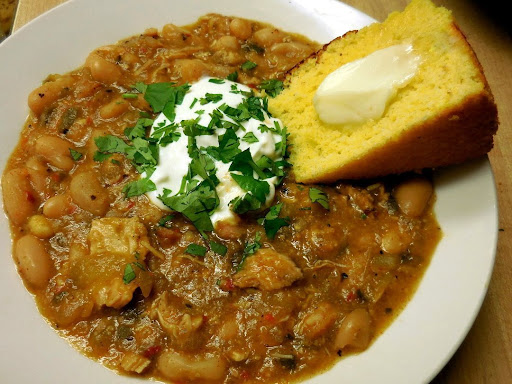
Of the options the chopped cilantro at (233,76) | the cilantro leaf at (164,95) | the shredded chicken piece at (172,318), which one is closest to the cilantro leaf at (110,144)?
the cilantro leaf at (164,95)

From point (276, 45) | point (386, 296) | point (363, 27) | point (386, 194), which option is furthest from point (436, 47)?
point (386, 296)

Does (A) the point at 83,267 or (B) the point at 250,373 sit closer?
(B) the point at 250,373

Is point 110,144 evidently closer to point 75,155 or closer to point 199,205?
point 75,155

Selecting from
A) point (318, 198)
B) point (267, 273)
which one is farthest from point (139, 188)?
point (318, 198)

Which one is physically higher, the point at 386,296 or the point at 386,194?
the point at 386,194

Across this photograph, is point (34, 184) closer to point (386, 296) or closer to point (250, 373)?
point (250, 373)
